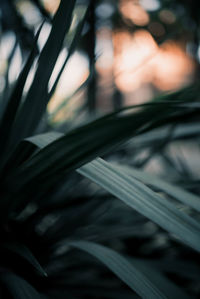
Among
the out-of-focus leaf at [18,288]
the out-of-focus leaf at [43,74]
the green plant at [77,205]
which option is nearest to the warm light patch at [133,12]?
the green plant at [77,205]

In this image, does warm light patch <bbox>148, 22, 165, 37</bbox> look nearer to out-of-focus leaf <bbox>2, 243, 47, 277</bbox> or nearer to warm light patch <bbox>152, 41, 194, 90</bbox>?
warm light patch <bbox>152, 41, 194, 90</bbox>

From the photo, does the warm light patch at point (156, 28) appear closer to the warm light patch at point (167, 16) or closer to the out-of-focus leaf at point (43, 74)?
the warm light patch at point (167, 16)

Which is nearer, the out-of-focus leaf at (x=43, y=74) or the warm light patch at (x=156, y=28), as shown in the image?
the out-of-focus leaf at (x=43, y=74)

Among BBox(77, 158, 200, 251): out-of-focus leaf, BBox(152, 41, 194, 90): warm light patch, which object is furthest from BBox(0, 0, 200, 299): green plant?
BBox(152, 41, 194, 90): warm light patch

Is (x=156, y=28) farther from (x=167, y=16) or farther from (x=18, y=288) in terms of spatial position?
(x=18, y=288)

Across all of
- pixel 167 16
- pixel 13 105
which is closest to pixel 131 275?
pixel 13 105

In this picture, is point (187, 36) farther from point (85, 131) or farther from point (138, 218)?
point (85, 131)
